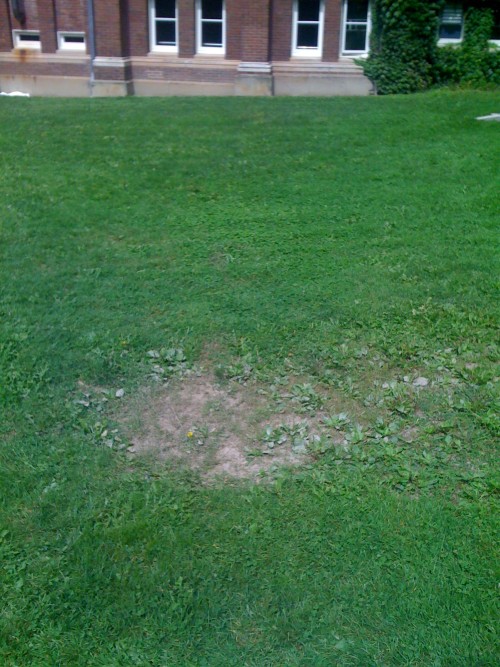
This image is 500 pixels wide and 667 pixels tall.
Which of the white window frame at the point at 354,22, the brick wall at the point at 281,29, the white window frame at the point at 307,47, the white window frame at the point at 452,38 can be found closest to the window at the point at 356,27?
the white window frame at the point at 354,22

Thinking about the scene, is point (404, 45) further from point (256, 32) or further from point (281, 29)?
point (256, 32)

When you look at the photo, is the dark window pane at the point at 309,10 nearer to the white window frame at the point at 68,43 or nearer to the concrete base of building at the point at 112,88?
the concrete base of building at the point at 112,88

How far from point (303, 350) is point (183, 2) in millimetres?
17257

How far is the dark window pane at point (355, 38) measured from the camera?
20062mm

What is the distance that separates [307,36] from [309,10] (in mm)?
627

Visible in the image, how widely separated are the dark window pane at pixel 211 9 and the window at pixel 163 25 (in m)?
0.76

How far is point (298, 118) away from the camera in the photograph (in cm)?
1402

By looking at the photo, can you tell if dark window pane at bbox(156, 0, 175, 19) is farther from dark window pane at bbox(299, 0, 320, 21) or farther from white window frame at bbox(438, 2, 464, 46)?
white window frame at bbox(438, 2, 464, 46)

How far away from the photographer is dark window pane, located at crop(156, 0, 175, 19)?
20.4m

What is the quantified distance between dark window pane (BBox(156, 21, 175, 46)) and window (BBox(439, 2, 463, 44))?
22.9 feet

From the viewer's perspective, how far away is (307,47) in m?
20.2

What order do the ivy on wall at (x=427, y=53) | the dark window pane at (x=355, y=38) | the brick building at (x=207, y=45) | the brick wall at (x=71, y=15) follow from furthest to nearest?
the brick wall at (x=71, y=15) → the dark window pane at (x=355, y=38) → the brick building at (x=207, y=45) → the ivy on wall at (x=427, y=53)

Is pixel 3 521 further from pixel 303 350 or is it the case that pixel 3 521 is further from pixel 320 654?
pixel 303 350

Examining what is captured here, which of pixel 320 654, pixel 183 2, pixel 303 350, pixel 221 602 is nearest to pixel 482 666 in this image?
pixel 320 654
